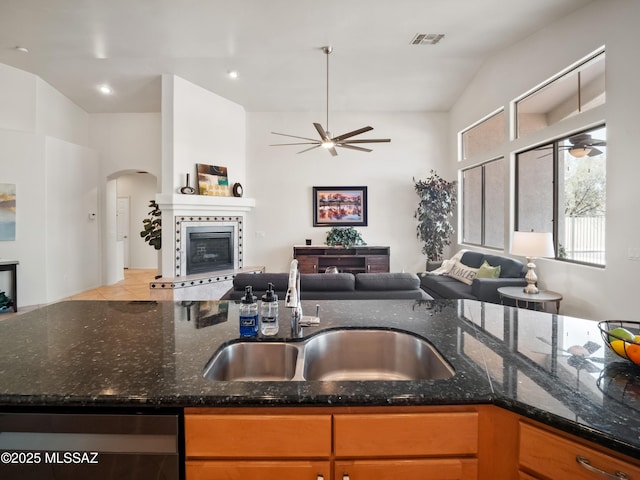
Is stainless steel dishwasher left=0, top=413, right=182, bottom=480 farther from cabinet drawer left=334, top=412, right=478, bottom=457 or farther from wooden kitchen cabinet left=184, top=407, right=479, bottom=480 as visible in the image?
cabinet drawer left=334, top=412, right=478, bottom=457

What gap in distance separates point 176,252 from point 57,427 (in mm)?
4702

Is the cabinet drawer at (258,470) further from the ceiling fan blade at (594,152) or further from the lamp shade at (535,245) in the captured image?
the ceiling fan blade at (594,152)

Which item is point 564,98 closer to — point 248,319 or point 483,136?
point 483,136

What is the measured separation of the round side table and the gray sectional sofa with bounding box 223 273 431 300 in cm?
116

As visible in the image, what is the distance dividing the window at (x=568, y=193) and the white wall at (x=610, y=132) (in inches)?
7.1

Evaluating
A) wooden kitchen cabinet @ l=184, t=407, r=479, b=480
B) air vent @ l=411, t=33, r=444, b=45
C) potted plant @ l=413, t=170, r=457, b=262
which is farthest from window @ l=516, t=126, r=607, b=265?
wooden kitchen cabinet @ l=184, t=407, r=479, b=480

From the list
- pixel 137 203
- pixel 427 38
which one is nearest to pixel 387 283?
pixel 427 38

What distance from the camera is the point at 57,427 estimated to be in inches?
33.1

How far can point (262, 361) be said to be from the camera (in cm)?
126

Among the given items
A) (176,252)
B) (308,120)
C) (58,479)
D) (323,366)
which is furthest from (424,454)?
(308,120)

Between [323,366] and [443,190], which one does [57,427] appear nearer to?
[323,366]

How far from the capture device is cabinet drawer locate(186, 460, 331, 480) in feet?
2.76

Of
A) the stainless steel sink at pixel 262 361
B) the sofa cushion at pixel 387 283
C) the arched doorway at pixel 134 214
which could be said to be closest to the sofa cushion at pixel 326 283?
the sofa cushion at pixel 387 283

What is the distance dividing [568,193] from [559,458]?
4.11 m
